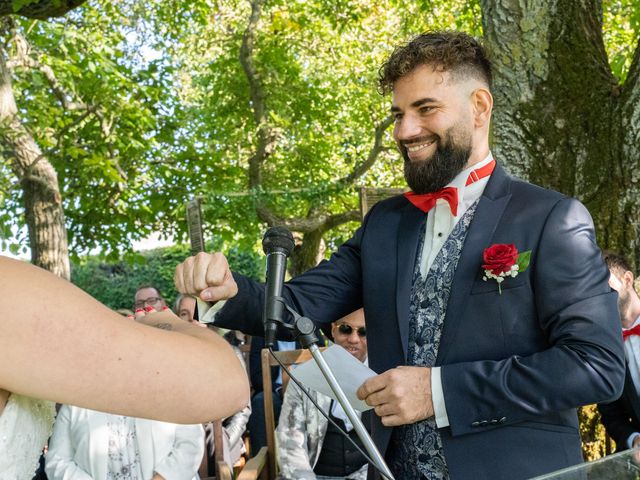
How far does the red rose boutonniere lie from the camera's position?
85.7 inches

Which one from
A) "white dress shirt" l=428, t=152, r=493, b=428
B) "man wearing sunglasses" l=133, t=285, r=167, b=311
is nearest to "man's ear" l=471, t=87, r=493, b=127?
"white dress shirt" l=428, t=152, r=493, b=428

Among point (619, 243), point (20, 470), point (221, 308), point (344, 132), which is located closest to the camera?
point (20, 470)

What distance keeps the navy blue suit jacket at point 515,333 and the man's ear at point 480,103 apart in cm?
18

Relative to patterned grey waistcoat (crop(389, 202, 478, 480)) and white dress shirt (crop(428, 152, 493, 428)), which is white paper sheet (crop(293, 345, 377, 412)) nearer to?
patterned grey waistcoat (crop(389, 202, 478, 480))

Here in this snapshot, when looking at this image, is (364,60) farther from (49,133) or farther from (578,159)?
(578,159)

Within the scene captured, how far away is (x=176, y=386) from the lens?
1349 mm

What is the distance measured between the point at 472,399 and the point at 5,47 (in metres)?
9.66

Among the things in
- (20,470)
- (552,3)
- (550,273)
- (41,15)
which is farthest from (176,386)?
(41,15)

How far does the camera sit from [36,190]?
30.9 feet

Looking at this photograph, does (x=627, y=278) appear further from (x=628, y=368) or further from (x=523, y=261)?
(x=523, y=261)

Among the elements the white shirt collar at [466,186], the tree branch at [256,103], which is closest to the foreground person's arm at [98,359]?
the white shirt collar at [466,186]

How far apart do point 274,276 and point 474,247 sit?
2.28ft

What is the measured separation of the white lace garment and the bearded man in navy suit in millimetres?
643

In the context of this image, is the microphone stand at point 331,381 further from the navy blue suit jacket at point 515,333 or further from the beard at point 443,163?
the beard at point 443,163
